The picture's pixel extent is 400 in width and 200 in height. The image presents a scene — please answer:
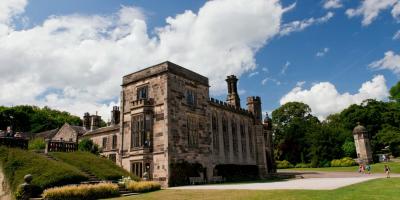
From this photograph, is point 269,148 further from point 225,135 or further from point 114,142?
point 114,142

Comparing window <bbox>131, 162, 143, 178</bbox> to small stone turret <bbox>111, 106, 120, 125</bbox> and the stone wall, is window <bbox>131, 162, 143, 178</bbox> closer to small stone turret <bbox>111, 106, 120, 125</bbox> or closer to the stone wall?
small stone turret <bbox>111, 106, 120, 125</bbox>

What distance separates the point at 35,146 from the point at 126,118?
961 centimetres

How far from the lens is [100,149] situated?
38562 millimetres

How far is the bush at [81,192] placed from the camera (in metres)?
15.1

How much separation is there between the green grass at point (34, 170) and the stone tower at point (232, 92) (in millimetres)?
26791

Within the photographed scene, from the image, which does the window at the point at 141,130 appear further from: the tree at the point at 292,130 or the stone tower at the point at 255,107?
the tree at the point at 292,130

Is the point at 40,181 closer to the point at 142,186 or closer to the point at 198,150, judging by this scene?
the point at 142,186

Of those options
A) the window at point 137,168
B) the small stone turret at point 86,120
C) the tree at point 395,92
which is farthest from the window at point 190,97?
the tree at point 395,92

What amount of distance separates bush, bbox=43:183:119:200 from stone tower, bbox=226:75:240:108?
27.1 metres

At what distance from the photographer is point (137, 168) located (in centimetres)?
2753

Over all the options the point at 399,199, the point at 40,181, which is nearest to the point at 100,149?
the point at 40,181

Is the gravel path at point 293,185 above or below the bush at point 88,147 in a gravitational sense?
below

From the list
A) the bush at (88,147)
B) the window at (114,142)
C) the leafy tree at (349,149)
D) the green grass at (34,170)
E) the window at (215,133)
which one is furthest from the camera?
the leafy tree at (349,149)

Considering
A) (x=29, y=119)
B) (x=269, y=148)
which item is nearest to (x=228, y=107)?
(x=269, y=148)
